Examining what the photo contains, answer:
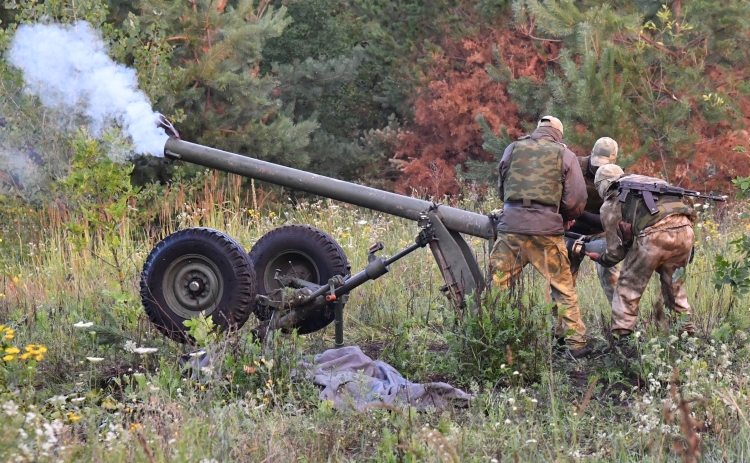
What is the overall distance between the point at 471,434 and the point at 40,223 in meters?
8.41

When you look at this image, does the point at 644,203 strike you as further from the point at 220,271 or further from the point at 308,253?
the point at 220,271

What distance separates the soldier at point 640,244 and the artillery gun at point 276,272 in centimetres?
34

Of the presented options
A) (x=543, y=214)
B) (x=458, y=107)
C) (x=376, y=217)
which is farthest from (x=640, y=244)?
(x=458, y=107)

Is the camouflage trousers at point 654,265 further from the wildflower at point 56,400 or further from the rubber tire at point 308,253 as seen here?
the wildflower at point 56,400

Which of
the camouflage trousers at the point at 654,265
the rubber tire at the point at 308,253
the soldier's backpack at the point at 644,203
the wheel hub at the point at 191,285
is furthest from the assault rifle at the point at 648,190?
the wheel hub at the point at 191,285

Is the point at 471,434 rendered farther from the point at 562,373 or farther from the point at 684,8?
the point at 684,8

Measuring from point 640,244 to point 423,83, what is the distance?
11.6 m

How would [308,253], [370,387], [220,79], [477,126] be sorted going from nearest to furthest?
[370,387] < [308,253] < [220,79] < [477,126]

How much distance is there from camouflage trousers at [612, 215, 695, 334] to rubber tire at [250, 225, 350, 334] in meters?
2.26

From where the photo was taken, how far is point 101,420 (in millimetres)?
5562

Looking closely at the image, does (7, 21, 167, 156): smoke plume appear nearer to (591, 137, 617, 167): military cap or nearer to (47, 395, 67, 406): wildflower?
(591, 137, 617, 167): military cap

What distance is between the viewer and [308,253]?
810 centimetres

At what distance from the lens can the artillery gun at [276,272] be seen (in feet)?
23.9

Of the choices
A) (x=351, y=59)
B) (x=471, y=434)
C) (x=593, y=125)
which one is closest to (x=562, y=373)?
(x=471, y=434)
